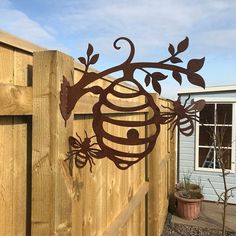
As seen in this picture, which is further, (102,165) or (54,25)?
(54,25)

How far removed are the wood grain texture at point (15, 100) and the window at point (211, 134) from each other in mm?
6575

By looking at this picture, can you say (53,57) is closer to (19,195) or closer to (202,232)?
(19,195)

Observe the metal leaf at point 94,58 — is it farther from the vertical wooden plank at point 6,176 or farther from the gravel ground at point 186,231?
the gravel ground at point 186,231

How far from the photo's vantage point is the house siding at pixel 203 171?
287 inches

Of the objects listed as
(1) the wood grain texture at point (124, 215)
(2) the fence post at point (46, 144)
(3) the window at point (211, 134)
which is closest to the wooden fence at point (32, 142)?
(2) the fence post at point (46, 144)

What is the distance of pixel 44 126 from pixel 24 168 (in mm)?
137

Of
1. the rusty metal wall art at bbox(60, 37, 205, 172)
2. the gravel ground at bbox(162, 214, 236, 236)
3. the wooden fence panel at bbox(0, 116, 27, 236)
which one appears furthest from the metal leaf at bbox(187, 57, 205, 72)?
the gravel ground at bbox(162, 214, 236, 236)

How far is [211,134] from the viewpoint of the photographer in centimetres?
725

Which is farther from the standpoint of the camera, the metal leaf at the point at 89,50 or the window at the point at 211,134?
the window at the point at 211,134

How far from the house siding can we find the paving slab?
454 mm

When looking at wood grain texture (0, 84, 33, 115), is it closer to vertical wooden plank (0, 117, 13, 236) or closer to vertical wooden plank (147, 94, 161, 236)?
vertical wooden plank (0, 117, 13, 236)

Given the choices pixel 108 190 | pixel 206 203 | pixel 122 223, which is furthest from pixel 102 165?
pixel 206 203

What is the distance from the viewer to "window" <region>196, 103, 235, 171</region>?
287 inches

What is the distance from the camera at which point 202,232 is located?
5617 mm
